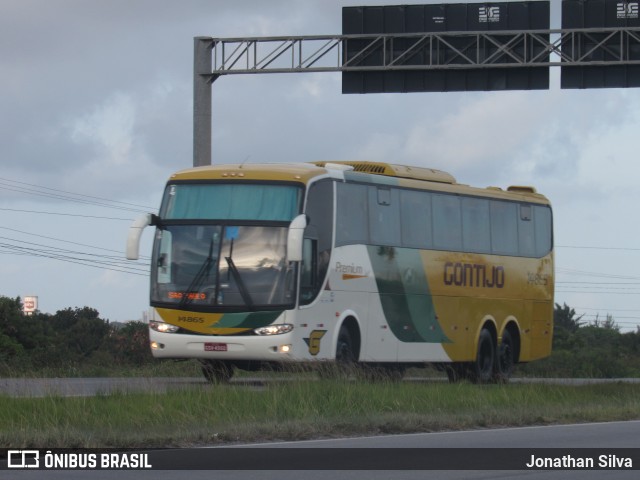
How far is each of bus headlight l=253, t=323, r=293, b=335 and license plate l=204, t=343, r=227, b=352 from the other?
1.93ft

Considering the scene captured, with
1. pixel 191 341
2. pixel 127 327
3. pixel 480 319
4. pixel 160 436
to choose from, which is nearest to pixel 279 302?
pixel 191 341

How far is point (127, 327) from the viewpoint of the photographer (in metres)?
65.2

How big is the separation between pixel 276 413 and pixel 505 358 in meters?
15.2

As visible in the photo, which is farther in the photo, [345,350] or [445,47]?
[445,47]

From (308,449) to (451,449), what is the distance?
1526 millimetres

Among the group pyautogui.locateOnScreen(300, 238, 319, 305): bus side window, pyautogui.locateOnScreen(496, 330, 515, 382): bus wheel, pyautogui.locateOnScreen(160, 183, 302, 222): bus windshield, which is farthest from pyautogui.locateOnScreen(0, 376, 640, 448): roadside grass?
pyautogui.locateOnScreen(496, 330, 515, 382): bus wheel

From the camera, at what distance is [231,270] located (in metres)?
25.2

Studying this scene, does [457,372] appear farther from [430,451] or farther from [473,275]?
[430,451]

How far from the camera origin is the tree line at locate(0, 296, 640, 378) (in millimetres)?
38375

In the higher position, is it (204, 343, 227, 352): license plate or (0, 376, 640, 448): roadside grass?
(204, 343, 227, 352): license plate

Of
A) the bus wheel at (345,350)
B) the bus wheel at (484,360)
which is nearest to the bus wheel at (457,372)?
the bus wheel at (484,360)

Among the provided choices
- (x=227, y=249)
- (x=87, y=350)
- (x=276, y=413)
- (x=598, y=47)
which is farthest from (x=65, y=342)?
(x=276, y=413)

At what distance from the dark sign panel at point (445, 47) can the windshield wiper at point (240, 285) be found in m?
12.6

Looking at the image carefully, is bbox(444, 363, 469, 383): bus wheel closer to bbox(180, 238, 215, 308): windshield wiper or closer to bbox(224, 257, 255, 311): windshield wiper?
bbox(224, 257, 255, 311): windshield wiper
